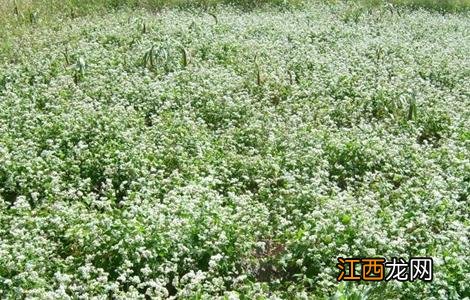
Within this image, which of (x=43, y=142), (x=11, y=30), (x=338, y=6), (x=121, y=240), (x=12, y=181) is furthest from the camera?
(x=338, y=6)

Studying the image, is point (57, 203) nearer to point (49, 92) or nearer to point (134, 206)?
point (134, 206)

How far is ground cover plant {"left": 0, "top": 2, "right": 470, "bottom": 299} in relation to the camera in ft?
17.6

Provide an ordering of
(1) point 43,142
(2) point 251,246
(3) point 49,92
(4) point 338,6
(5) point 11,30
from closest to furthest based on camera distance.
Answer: (2) point 251,246
(1) point 43,142
(3) point 49,92
(5) point 11,30
(4) point 338,6

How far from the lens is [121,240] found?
5.40 metres

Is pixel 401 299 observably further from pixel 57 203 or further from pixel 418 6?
pixel 418 6

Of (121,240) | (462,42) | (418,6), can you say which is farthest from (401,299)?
(418,6)

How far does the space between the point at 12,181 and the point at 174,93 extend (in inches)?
137

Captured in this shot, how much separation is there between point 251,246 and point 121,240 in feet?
4.22

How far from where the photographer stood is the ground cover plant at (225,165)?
536 cm

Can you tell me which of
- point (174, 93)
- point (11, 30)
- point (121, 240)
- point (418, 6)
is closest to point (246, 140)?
point (174, 93)

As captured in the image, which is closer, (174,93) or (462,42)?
(174,93)

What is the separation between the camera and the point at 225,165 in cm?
735

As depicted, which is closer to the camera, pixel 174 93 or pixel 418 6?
pixel 174 93

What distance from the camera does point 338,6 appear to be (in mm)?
19312
